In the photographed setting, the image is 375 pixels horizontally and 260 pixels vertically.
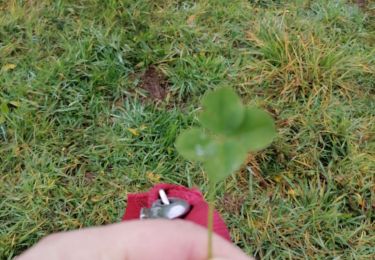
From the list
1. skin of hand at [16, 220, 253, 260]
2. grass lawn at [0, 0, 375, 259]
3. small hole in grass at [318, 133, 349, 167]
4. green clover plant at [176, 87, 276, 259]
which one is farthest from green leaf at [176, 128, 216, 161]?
small hole in grass at [318, 133, 349, 167]

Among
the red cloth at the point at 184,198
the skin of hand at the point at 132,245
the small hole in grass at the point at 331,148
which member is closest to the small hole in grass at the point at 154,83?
the small hole in grass at the point at 331,148

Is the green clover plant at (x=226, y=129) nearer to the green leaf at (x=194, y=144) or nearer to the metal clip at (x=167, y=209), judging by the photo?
the green leaf at (x=194, y=144)

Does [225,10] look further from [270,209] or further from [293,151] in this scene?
[270,209]

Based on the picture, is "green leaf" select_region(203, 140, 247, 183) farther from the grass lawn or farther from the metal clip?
the grass lawn

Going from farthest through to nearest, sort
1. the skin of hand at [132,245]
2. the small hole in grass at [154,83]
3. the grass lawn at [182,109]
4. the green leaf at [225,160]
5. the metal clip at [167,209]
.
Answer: the small hole in grass at [154,83], the grass lawn at [182,109], the metal clip at [167,209], the skin of hand at [132,245], the green leaf at [225,160]

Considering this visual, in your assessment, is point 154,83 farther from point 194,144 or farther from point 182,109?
point 194,144

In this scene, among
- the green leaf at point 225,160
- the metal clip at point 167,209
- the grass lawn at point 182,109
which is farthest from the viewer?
the grass lawn at point 182,109

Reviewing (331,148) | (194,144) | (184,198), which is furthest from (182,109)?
(194,144)

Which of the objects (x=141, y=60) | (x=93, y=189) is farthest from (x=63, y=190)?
(x=141, y=60)
